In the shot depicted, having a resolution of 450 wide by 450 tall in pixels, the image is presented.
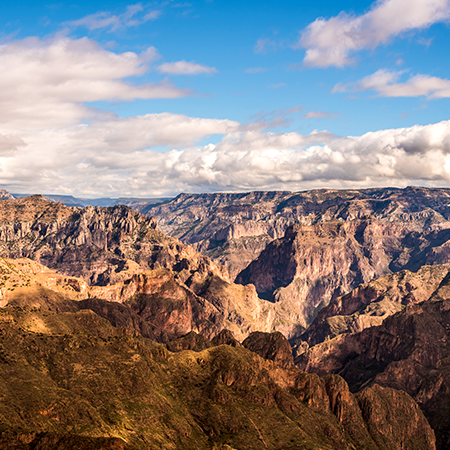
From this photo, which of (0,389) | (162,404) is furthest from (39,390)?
(162,404)

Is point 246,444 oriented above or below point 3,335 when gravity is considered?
below

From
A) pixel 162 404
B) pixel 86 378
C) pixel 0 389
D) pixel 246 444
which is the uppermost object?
pixel 0 389

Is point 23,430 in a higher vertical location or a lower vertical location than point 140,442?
higher

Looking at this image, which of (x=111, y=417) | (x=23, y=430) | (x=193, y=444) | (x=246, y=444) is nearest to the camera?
(x=23, y=430)

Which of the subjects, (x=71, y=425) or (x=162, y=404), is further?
(x=162, y=404)

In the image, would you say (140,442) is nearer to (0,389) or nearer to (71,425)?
(71,425)

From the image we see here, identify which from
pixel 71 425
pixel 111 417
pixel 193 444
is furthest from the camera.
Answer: pixel 193 444

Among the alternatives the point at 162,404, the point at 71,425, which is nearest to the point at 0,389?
the point at 71,425

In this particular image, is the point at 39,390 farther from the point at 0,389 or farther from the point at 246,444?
the point at 246,444

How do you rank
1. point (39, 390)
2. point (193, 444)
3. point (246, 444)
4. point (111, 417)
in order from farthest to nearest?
point (246, 444) → point (193, 444) → point (111, 417) → point (39, 390)
